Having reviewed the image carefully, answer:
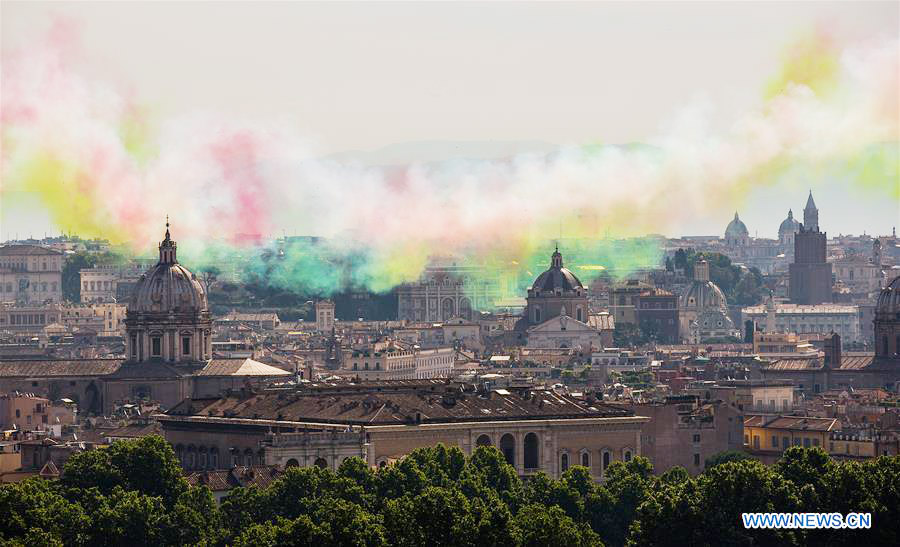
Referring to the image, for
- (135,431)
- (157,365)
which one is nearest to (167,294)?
(157,365)

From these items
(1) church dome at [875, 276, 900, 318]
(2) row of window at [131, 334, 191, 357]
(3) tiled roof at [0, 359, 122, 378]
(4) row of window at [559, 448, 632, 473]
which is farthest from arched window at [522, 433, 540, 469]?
(1) church dome at [875, 276, 900, 318]

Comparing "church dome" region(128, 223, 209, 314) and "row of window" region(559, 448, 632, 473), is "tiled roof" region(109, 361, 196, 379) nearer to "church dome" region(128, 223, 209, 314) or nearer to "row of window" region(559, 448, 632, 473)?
Result: "church dome" region(128, 223, 209, 314)

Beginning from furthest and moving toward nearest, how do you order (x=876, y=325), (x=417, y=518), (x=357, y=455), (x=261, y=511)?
(x=876, y=325) < (x=357, y=455) < (x=261, y=511) < (x=417, y=518)

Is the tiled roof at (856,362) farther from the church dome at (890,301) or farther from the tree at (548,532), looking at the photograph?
the tree at (548,532)

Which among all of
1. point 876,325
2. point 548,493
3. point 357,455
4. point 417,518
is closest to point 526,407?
point 357,455

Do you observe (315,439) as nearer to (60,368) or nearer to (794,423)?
(794,423)

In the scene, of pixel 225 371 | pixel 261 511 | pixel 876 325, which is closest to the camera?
pixel 261 511

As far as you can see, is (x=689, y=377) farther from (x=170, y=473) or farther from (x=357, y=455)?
(x=170, y=473)
